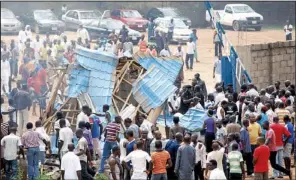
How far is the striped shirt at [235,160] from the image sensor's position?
2217 cm

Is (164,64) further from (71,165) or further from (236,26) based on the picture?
(236,26)

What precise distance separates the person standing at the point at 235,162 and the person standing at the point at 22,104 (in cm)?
722

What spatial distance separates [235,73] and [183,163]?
9.59 metres

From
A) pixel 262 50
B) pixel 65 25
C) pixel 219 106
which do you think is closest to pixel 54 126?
pixel 219 106

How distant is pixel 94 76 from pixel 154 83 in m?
1.30

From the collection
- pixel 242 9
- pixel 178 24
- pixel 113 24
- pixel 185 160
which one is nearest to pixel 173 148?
pixel 185 160

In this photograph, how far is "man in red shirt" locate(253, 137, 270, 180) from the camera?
22.7m

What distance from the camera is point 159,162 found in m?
21.8

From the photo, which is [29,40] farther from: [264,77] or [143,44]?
[264,77]

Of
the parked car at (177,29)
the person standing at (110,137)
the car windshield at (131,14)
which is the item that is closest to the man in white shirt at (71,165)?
the person standing at (110,137)

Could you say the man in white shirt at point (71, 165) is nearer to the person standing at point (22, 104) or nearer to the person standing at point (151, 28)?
the person standing at point (22, 104)

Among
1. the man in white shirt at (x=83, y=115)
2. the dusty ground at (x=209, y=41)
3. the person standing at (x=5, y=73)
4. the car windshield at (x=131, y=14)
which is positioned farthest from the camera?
the car windshield at (x=131, y=14)

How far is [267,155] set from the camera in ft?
74.5

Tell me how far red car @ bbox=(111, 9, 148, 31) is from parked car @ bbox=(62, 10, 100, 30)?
4.23 ft
